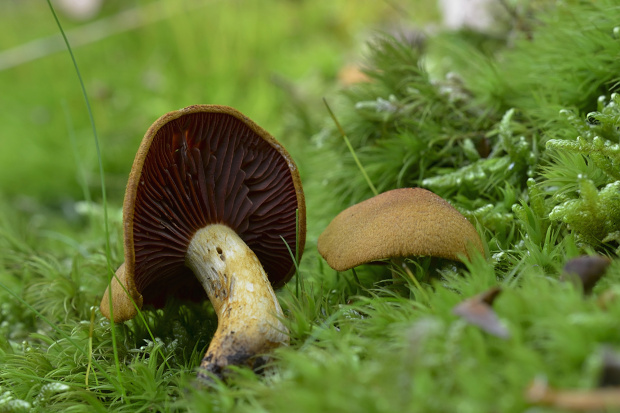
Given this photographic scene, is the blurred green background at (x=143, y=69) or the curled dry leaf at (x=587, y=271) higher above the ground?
the blurred green background at (x=143, y=69)

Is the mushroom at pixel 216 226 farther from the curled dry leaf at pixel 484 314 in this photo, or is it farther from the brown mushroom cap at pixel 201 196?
the curled dry leaf at pixel 484 314

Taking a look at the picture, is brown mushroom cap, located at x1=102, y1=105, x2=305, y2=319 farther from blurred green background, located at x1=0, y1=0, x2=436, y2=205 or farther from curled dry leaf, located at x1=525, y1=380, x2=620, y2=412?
blurred green background, located at x1=0, y1=0, x2=436, y2=205

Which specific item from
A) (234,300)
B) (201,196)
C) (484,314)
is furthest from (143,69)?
(484,314)

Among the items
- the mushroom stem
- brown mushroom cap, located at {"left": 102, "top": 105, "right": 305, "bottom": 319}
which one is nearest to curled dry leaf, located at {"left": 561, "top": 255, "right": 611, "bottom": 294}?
the mushroom stem

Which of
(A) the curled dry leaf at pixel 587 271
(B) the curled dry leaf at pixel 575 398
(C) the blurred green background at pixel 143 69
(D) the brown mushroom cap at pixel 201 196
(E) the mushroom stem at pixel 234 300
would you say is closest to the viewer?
(B) the curled dry leaf at pixel 575 398

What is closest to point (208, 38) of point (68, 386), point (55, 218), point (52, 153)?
point (52, 153)

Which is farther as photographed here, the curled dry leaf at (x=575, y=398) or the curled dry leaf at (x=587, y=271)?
the curled dry leaf at (x=587, y=271)

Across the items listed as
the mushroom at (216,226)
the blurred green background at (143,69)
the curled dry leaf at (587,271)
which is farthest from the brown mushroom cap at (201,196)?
the blurred green background at (143,69)

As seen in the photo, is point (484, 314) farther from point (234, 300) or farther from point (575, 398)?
point (234, 300)
